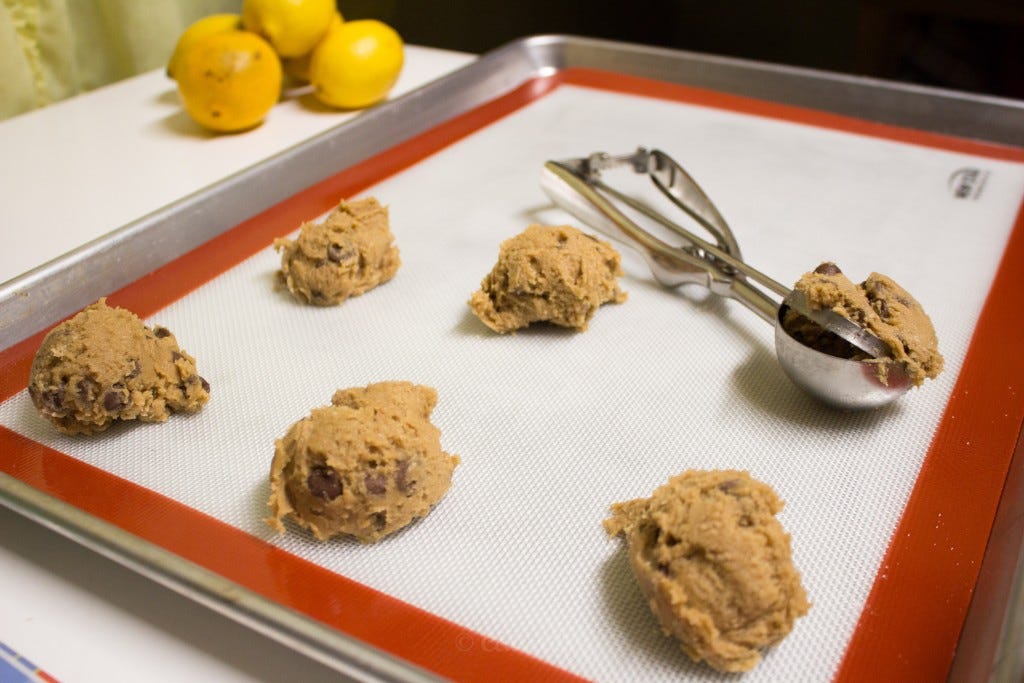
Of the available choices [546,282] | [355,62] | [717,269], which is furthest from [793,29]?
[546,282]

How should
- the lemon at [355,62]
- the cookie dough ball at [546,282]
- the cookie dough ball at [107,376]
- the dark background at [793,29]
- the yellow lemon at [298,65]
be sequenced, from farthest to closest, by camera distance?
the dark background at [793,29]
the yellow lemon at [298,65]
the lemon at [355,62]
the cookie dough ball at [546,282]
the cookie dough ball at [107,376]

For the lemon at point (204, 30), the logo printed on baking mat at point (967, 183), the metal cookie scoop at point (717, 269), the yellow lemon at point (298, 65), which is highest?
the lemon at point (204, 30)

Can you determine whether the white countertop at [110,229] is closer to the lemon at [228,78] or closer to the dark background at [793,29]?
the lemon at [228,78]

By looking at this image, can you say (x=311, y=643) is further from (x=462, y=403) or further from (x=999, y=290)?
(x=999, y=290)

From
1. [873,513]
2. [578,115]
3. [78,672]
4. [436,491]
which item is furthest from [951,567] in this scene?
[578,115]

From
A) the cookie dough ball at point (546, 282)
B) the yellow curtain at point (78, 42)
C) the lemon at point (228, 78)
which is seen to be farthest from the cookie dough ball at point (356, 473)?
the yellow curtain at point (78, 42)

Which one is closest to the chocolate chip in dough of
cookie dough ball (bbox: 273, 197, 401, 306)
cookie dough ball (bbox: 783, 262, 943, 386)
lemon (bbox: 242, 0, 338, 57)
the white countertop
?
the white countertop
